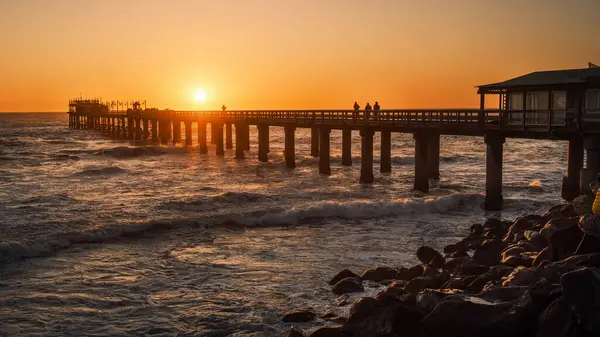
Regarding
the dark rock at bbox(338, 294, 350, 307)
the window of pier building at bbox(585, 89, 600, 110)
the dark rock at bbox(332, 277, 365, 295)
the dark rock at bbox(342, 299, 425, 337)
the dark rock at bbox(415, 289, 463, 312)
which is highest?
the window of pier building at bbox(585, 89, 600, 110)

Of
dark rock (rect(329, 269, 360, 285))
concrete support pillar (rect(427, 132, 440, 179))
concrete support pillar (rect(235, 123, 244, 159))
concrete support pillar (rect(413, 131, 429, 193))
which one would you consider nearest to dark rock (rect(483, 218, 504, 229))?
dark rock (rect(329, 269, 360, 285))

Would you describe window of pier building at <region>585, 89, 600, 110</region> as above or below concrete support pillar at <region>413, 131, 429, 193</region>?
above

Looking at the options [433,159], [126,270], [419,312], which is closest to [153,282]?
[126,270]

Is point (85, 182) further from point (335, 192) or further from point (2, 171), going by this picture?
point (335, 192)

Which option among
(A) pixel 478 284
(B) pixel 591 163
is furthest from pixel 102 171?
(A) pixel 478 284

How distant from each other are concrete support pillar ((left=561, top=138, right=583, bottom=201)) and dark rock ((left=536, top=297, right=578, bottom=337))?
15.4 m

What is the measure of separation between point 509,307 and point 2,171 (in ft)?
148

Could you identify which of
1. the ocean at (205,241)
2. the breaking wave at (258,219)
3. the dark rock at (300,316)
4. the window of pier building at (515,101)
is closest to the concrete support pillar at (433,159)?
the ocean at (205,241)

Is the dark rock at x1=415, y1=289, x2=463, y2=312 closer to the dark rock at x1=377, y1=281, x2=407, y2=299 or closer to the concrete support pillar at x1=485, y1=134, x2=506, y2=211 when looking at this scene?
the dark rock at x1=377, y1=281, x2=407, y2=299

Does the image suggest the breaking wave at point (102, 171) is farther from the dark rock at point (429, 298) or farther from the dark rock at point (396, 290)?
the dark rock at point (429, 298)

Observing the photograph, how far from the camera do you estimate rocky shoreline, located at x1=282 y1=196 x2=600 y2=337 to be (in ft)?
22.5

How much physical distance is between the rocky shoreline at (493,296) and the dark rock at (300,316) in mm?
18

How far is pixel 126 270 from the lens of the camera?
14664mm

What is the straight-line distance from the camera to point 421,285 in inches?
411
